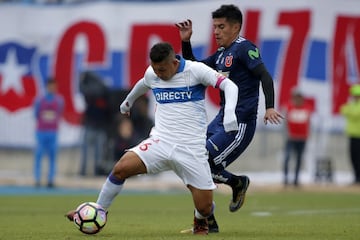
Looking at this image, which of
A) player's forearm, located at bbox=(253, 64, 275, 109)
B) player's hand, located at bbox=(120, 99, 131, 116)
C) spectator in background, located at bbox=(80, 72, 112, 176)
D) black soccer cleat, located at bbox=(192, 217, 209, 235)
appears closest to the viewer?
player's forearm, located at bbox=(253, 64, 275, 109)

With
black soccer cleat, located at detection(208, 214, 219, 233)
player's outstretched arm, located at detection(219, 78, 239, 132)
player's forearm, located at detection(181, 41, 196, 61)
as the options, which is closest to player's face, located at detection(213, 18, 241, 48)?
player's forearm, located at detection(181, 41, 196, 61)

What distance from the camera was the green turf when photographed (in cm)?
1030

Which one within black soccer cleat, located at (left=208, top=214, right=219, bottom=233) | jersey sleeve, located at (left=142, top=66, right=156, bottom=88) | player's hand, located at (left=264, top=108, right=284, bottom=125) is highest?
jersey sleeve, located at (left=142, top=66, right=156, bottom=88)

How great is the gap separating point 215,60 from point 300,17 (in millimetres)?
13172

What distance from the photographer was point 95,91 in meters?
23.7

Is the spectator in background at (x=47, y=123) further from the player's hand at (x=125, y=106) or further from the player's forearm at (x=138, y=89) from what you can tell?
the player's forearm at (x=138, y=89)

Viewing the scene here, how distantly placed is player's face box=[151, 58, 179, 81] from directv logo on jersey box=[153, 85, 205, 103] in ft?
0.47

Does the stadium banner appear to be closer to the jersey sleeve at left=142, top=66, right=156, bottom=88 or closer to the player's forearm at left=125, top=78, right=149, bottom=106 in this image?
the player's forearm at left=125, top=78, right=149, bottom=106

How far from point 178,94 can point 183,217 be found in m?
4.09

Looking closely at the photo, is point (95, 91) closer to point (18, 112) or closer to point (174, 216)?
point (18, 112)

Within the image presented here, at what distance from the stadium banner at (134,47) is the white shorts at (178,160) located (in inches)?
541

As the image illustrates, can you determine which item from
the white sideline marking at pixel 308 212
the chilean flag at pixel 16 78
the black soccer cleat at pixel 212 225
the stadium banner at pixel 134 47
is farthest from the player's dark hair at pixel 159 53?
the chilean flag at pixel 16 78

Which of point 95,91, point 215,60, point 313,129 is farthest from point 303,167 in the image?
point 215,60

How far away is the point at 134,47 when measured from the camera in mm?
23953
